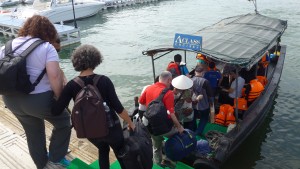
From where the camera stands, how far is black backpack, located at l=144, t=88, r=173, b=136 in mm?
4344

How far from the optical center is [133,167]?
3830 mm

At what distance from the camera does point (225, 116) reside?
23.6 ft

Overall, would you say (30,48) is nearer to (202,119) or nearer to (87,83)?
(87,83)

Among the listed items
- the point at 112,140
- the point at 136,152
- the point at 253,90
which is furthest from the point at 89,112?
the point at 253,90

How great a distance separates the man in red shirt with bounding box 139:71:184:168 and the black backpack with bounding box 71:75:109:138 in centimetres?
141

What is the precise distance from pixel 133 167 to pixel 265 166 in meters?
5.11

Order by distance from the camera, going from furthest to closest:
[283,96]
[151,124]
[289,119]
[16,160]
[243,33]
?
1. [283,96]
2. [289,119]
3. [243,33]
4. [16,160]
5. [151,124]

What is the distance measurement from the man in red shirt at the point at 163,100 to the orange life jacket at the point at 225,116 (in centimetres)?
255

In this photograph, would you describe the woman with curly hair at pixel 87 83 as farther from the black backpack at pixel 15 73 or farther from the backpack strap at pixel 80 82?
the black backpack at pixel 15 73

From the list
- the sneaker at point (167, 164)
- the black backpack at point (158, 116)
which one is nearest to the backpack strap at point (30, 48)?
the black backpack at point (158, 116)

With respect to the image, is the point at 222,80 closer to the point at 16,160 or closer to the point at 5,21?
Result: the point at 16,160

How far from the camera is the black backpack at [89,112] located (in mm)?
3240

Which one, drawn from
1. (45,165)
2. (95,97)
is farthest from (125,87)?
(95,97)

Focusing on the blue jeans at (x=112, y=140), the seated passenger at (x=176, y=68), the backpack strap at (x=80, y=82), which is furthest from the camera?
the seated passenger at (x=176, y=68)
